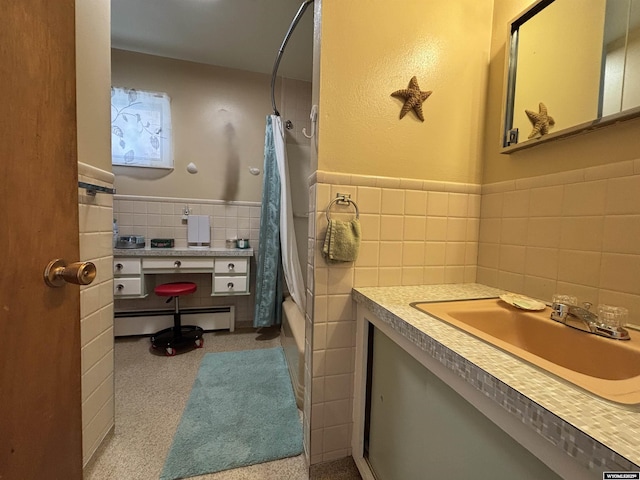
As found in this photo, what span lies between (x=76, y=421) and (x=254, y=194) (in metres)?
2.28

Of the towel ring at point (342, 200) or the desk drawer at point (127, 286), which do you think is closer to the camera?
the towel ring at point (342, 200)

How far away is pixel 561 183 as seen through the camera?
90cm

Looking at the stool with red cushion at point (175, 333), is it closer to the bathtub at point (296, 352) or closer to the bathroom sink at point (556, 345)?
the bathtub at point (296, 352)

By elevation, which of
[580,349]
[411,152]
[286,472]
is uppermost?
[411,152]

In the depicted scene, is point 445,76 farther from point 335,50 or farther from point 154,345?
point 154,345

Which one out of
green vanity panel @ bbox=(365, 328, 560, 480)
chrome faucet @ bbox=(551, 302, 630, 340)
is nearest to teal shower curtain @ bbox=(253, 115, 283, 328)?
green vanity panel @ bbox=(365, 328, 560, 480)

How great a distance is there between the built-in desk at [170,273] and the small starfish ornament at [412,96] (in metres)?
1.73

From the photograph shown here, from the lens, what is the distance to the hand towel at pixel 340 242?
99 centimetres

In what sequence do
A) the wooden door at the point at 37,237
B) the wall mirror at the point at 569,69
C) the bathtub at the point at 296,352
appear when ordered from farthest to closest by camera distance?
the bathtub at the point at 296,352, the wall mirror at the point at 569,69, the wooden door at the point at 37,237

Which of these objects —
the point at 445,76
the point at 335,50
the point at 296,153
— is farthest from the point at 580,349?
the point at 296,153

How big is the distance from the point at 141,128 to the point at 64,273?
2.48 metres

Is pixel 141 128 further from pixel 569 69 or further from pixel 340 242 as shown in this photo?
pixel 569 69

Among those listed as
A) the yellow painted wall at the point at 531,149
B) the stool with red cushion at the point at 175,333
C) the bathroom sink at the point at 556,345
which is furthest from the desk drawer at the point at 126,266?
the yellow painted wall at the point at 531,149

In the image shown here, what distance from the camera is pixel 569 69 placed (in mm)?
883
